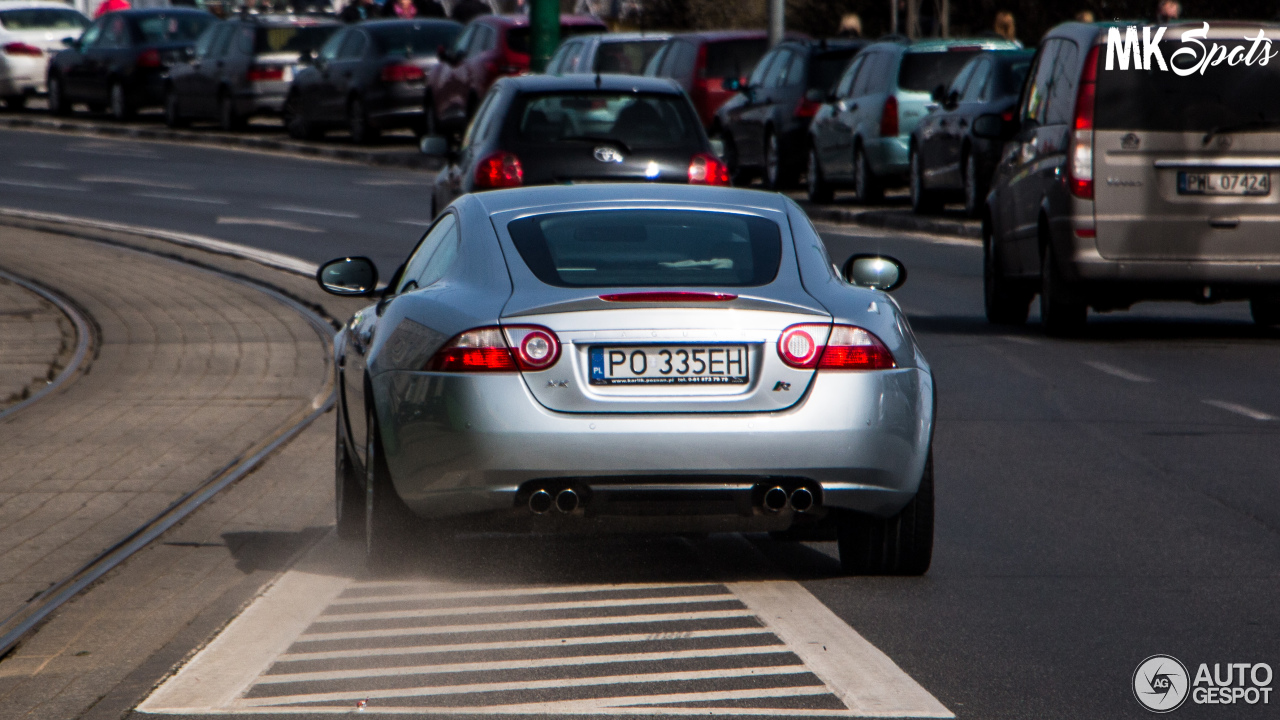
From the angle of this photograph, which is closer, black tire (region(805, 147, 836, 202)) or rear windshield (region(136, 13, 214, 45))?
black tire (region(805, 147, 836, 202))

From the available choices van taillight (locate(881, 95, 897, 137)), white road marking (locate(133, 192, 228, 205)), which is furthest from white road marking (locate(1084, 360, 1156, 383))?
white road marking (locate(133, 192, 228, 205))

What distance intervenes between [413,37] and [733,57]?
6362 mm

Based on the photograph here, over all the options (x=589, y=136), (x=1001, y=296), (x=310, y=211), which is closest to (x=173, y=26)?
(x=310, y=211)

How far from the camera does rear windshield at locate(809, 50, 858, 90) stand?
2655 centimetres

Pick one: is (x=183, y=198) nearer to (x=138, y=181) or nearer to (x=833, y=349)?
(x=138, y=181)

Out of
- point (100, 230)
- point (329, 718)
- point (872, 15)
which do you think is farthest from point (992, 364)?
point (872, 15)

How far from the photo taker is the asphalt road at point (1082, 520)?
5941mm

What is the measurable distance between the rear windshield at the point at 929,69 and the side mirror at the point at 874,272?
1619cm

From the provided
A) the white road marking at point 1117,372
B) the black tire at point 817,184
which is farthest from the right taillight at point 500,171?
the black tire at point 817,184

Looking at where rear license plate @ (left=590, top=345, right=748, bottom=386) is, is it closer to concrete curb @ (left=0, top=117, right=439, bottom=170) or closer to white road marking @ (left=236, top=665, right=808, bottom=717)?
white road marking @ (left=236, top=665, right=808, bottom=717)

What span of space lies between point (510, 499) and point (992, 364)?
6796 millimetres

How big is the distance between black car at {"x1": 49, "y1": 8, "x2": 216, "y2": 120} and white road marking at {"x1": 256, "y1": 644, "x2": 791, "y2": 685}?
3439cm

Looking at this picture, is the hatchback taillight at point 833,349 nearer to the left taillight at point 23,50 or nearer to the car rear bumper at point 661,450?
the car rear bumper at point 661,450

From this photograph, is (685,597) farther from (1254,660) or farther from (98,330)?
(98,330)
